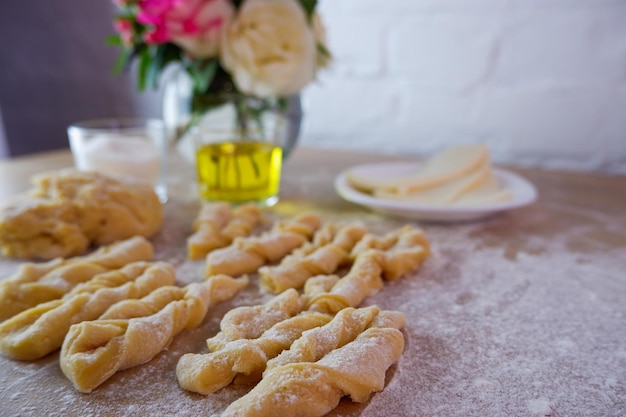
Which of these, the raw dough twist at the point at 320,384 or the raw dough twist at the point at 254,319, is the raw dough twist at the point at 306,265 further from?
the raw dough twist at the point at 320,384

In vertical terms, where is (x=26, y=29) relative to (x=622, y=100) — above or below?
above

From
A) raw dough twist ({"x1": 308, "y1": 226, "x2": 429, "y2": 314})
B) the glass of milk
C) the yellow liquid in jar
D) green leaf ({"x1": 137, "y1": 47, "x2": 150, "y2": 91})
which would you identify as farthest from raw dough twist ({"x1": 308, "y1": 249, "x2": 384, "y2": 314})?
green leaf ({"x1": 137, "y1": 47, "x2": 150, "y2": 91})

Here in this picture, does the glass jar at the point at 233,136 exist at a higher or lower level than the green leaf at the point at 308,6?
lower

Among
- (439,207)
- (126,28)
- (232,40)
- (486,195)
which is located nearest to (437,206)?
(439,207)

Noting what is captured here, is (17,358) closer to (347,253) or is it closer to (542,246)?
(347,253)

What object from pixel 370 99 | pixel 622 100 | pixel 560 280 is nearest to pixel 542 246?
pixel 560 280

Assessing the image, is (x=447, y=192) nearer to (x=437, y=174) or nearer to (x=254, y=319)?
(x=437, y=174)

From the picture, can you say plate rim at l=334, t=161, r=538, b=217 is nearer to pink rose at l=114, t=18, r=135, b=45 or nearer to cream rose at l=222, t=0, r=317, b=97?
cream rose at l=222, t=0, r=317, b=97

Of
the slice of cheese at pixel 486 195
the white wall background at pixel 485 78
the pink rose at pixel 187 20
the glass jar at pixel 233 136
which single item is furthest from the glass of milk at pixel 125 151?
the slice of cheese at pixel 486 195
